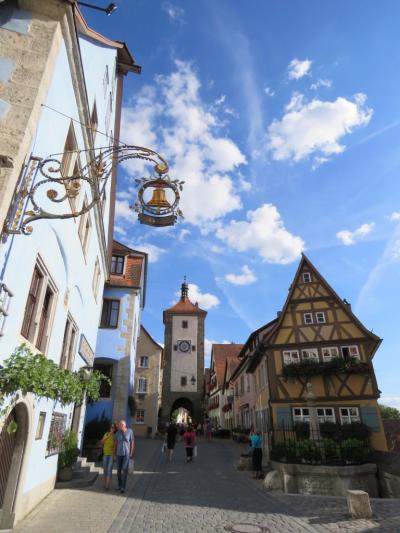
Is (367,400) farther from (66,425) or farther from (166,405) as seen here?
(166,405)

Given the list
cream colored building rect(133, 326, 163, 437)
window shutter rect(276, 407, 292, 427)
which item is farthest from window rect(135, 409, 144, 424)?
window shutter rect(276, 407, 292, 427)

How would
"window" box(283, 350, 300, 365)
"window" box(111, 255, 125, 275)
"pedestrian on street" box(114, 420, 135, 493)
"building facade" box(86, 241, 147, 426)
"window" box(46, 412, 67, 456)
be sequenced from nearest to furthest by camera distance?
"window" box(46, 412, 67, 456)
"pedestrian on street" box(114, 420, 135, 493)
"building facade" box(86, 241, 147, 426)
"window" box(283, 350, 300, 365)
"window" box(111, 255, 125, 275)

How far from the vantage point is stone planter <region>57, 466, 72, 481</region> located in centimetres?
→ 946

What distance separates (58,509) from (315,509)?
578 cm

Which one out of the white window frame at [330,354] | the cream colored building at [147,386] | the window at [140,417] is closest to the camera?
the white window frame at [330,354]

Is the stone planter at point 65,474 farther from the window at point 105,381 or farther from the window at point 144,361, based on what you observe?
the window at point 144,361

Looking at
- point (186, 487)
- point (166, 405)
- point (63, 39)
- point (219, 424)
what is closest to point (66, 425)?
point (186, 487)

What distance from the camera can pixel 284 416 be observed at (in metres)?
→ 18.7

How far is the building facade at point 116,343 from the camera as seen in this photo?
1775cm

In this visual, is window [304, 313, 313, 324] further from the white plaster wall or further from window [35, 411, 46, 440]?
the white plaster wall

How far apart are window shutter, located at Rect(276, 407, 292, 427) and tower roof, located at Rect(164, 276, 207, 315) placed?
2772cm

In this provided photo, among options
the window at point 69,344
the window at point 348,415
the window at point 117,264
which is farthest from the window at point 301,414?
the window at point 69,344

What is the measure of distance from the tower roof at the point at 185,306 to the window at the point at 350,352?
1100 inches

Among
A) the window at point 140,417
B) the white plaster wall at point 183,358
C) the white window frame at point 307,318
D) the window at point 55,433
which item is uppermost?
the white plaster wall at point 183,358
